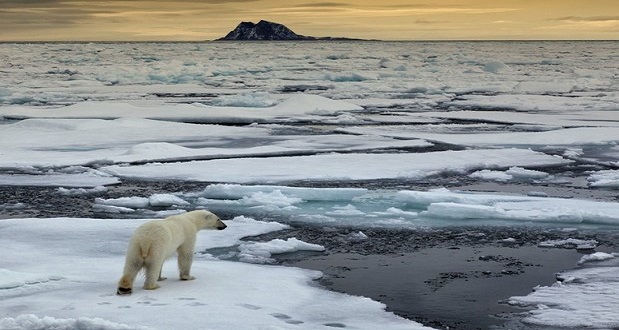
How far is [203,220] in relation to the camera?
567 cm

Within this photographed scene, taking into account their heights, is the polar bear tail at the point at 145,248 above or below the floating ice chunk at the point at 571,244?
above

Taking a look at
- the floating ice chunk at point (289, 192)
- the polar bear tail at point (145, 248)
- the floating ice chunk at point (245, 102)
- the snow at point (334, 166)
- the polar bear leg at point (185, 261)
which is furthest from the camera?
the floating ice chunk at point (245, 102)

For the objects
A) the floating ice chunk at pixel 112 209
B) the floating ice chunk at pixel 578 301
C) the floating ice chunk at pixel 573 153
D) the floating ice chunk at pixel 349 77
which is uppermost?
the floating ice chunk at pixel 349 77

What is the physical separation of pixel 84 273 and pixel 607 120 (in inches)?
593

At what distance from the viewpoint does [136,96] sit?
26547 mm

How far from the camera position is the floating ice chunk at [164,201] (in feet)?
28.0

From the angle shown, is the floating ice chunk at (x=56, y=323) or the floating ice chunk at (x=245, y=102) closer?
the floating ice chunk at (x=56, y=323)

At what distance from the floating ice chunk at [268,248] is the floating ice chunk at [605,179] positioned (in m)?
4.49

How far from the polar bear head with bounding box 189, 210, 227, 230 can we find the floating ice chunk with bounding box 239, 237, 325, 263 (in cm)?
56

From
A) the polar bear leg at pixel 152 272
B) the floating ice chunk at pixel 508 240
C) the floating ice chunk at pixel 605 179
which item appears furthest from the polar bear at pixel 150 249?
the floating ice chunk at pixel 605 179

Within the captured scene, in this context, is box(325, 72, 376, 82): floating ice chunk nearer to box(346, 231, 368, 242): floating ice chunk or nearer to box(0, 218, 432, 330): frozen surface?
box(346, 231, 368, 242): floating ice chunk

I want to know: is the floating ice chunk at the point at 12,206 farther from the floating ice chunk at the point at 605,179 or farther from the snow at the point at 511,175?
the floating ice chunk at the point at 605,179

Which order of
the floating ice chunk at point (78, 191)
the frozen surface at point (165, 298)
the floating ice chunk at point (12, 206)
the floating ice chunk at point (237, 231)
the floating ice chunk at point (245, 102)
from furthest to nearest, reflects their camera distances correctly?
the floating ice chunk at point (245, 102) < the floating ice chunk at point (78, 191) < the floating ice chunk at point (12, 206) < the floating ice chunk at point (237, 231) < the frozen surface at point (165, 298)

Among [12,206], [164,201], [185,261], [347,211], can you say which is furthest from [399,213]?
[12,206]
